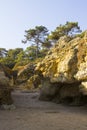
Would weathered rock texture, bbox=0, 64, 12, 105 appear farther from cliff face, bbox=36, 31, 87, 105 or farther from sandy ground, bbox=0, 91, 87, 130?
cliff face, bbox=36, 31, 87, 105

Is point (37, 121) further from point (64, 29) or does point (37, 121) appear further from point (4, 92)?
point (64, 29)

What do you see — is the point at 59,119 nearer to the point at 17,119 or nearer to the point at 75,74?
the point at 17,119

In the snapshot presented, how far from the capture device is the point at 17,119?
14211 millimetres

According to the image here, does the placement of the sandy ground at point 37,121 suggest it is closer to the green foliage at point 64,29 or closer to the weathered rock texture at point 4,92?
the weathered rock texture at point 4,92

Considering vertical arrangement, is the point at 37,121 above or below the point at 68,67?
below

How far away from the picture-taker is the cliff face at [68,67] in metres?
19.1

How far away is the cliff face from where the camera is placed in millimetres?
19078

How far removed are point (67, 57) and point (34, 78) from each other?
15.3m

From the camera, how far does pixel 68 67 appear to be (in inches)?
786

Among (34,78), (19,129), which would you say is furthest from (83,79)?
(34,78)

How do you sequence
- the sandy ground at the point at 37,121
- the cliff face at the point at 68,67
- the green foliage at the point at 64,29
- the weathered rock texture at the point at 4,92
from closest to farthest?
the sandy ground at the point at 37,121 → the weathered rock texture at the point at 4,92 → the cliff face at the point at 68,67 → the green foliage at the point at 64,29

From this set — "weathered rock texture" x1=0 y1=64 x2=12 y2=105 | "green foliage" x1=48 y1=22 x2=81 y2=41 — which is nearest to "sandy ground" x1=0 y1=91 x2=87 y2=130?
"weathered rock texture" x1=0 y1=64 x2=12 y2=105

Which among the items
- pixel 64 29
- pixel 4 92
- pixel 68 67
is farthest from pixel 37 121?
pixel 64 29

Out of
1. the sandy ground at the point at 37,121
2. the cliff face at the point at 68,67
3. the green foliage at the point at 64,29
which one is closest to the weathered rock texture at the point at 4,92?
the sandy ground at the point at 37,121
